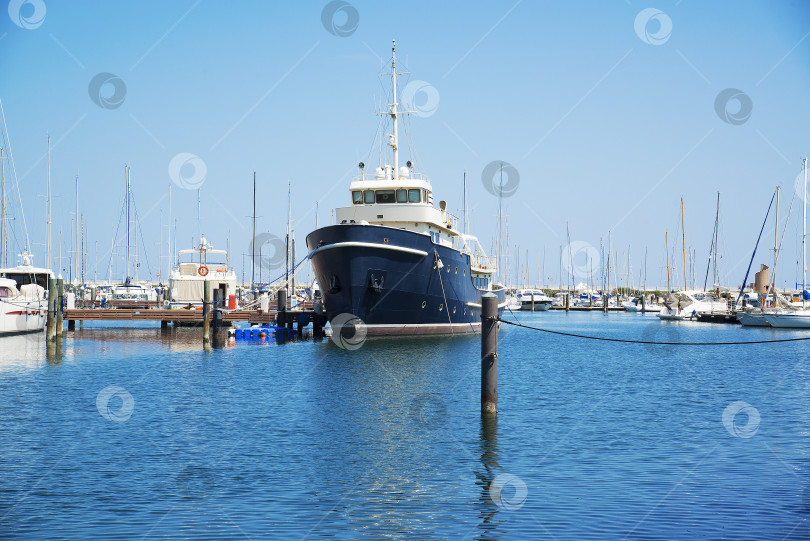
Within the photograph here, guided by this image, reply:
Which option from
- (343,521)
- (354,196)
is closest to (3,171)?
(354,196)

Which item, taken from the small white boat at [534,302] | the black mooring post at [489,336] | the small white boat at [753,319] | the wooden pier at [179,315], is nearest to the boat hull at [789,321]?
the small white boat at [753,319]

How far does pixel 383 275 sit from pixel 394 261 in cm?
83

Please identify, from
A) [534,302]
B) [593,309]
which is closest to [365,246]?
[534,302]

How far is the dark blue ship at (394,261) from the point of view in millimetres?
35062

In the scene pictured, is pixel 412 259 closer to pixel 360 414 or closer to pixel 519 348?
pixel 519 348

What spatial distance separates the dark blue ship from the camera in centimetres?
3506

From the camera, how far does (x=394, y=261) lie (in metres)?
35.7

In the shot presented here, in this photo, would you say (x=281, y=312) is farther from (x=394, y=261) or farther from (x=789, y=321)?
(x=789, y=321)

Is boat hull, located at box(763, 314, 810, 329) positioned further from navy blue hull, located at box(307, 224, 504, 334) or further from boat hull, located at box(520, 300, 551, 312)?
boat hull, located at box(520, 300, 551, 312)

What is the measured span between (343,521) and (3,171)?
46038 mm

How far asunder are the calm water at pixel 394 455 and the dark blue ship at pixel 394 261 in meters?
8.36

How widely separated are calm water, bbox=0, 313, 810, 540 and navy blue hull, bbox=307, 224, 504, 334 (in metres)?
8.26

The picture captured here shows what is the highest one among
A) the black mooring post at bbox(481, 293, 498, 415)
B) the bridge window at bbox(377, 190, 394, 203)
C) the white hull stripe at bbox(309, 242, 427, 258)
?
the bridge window at bbox(377, 190, 394, 203)

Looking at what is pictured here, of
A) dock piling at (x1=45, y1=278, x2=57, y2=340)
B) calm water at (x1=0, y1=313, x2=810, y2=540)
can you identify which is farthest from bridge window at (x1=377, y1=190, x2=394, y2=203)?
A: dock piling at (x1=45, y1=278, x2=57, y2=340)
